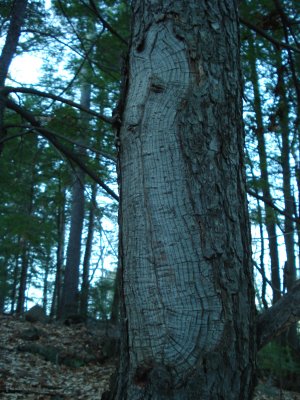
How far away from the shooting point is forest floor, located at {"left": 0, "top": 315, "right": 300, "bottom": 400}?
5846 mm

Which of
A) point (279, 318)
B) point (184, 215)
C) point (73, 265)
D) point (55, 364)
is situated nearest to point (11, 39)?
point (184, 215)

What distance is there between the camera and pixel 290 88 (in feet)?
14.3

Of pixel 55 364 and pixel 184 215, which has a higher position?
pixel 184 215

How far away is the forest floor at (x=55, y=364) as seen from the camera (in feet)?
19.2

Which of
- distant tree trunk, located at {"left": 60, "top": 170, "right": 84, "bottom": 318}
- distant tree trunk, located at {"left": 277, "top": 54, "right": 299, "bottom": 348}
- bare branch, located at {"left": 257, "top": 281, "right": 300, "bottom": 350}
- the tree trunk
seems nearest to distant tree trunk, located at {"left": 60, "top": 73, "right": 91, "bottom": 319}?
distant tree trunk, located at {"left": 60, "top": 170, "right": 84, "bottom": 318}

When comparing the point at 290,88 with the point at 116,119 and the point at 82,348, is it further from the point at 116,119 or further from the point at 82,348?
the point at 82,348

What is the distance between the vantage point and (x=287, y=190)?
690 cm

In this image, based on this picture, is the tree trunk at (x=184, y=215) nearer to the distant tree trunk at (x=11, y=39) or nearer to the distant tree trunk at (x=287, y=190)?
the distant tree trunk at (x=287, y=190)

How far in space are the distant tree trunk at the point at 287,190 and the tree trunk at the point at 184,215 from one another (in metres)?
0.36

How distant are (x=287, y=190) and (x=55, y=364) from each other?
16.5 ft

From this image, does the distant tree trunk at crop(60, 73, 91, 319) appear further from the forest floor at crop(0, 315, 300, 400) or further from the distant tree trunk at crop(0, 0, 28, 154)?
the distant tree trunk at crop(0, 0, 28, 154)

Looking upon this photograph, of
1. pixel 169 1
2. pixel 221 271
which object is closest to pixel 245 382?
pixel 221 271

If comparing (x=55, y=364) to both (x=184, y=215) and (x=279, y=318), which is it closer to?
(x=279, y=318)

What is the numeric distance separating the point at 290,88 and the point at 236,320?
3.60 metres
